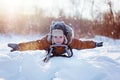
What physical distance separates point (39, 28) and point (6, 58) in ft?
53.7

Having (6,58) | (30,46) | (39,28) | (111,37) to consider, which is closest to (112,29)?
Result: (111,37)

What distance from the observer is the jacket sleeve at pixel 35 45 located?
16.4ft

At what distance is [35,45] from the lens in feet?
16.8

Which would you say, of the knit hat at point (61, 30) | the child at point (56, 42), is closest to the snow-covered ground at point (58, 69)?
the child at point (56, 42)

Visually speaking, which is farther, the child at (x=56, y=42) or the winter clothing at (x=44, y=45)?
the winter clothing at (x=44, y=45)

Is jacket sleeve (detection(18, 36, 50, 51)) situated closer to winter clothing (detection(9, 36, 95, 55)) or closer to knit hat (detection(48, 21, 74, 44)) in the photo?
winter clothing (detection(9, 36, 95, 55))

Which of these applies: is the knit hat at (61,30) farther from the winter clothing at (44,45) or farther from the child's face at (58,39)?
the winter clothing at (44,45)

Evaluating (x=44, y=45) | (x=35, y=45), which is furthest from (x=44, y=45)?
(x=35, y=45)

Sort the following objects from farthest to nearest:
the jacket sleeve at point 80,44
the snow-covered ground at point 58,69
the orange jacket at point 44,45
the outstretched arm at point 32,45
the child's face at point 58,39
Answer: the jacket sleeve at point 80,44, the outstretched arm at point 32,45, the orange jacket at point 44,45, the child's face at point 58,39, the snow-covered ground at point 58,69

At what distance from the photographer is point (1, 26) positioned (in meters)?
18.6

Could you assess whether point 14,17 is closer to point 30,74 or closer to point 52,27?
point 52,27

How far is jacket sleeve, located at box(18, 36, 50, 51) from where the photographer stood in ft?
16.4

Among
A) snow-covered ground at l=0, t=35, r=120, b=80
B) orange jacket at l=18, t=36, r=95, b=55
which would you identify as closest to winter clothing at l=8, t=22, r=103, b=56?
orange jacket at l=18, t=36, r=95, b=55

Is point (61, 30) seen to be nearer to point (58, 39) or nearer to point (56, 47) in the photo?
point (58, 39)
